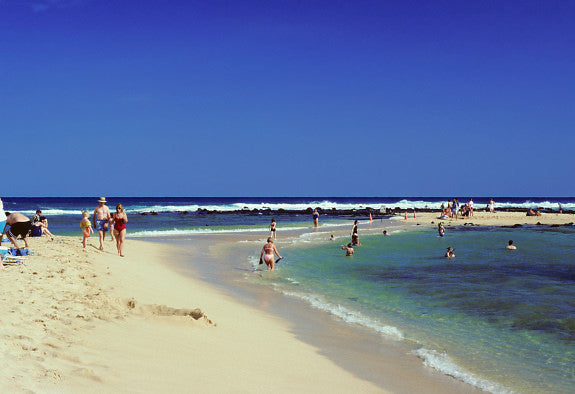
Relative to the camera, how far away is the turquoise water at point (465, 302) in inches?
301

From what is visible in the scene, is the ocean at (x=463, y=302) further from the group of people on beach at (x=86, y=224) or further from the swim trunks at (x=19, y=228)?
the swim trunks at (x=19, y=228)

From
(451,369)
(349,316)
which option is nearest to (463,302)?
(349,316)

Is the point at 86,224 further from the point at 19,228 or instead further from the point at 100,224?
the point at 19,228

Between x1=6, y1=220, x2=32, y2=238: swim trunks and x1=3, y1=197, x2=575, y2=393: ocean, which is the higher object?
x1=6, y1=220, x2=32, y2=238: swim trunks

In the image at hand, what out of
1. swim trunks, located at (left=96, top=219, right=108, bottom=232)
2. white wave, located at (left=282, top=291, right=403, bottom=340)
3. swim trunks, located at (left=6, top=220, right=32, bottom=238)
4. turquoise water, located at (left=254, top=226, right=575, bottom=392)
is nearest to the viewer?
turquoise water, located at (left=254, top=226, right=575, bottom=392)

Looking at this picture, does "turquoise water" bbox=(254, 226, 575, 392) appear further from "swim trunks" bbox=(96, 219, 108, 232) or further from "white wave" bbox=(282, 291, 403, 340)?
"swim trunks" bbox=(96, 219, 108, 232)

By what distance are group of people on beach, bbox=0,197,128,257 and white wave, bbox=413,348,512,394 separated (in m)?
10.5

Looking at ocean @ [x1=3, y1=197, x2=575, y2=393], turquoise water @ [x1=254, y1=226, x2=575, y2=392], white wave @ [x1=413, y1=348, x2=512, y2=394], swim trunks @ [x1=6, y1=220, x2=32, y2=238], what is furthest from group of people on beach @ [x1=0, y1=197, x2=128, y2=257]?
white wave @ [x1=413, y1=348, x2=512, y2=394]

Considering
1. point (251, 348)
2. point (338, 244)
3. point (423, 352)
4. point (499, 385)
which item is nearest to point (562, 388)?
point (499, 385)

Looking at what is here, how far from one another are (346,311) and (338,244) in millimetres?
17023

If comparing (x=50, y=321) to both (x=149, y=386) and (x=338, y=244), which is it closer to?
(x=149, y=386)

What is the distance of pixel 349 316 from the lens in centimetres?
1059

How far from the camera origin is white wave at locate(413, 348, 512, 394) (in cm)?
661

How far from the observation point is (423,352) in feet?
26.5
